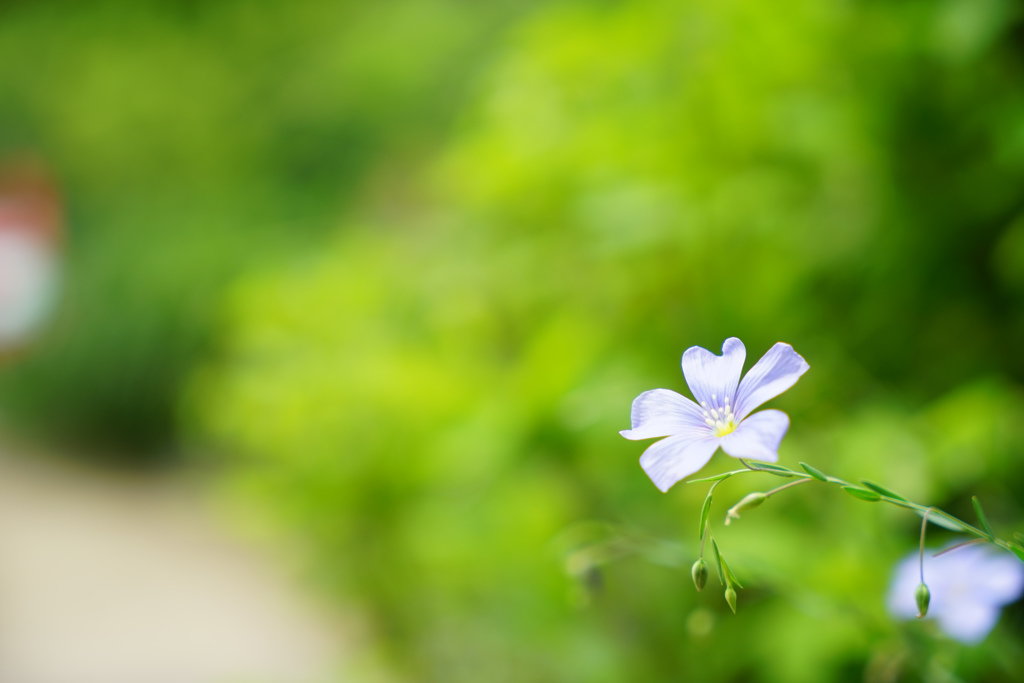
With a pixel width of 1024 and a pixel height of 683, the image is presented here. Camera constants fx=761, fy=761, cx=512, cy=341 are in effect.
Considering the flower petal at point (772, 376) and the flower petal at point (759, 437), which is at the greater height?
the flower petal at point (772, 376)

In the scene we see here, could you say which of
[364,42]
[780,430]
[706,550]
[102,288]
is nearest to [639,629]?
[706,550]

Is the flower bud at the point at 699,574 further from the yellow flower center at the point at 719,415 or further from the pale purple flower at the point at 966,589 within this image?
the pale purple flower at the point at 966,589

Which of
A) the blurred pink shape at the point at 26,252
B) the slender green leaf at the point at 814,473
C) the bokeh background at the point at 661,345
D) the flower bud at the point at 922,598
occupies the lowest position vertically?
the flower bud at the point at 922,598

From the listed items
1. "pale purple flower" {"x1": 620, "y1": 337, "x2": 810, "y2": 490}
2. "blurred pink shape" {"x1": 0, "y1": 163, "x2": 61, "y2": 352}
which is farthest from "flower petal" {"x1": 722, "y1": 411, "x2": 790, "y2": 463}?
"blurred pink shape" {"x1": 0, "y1": 163, "x2": 61, "y2": 352}

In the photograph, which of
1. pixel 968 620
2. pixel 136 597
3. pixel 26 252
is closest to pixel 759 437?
pixel 968 620

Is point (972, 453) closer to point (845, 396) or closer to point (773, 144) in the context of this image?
point (845, 396)

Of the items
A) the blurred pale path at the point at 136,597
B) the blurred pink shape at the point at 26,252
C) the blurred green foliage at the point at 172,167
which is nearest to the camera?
the blurred pale path at the point at 136,597

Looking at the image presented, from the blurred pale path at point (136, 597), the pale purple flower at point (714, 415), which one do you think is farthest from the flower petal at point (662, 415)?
the blurred pale path at point (136, 597)
